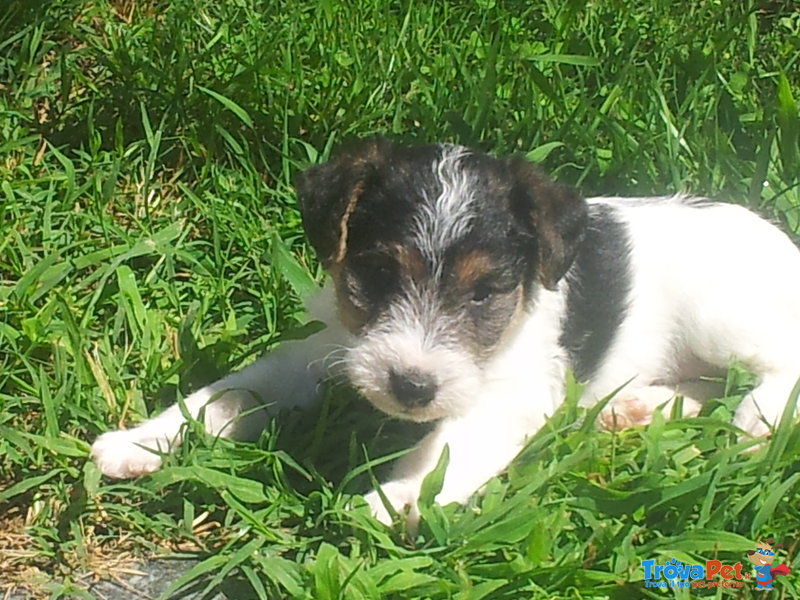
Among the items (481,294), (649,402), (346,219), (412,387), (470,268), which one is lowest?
(649,402)

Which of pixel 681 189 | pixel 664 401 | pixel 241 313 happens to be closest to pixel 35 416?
pixel 241 313

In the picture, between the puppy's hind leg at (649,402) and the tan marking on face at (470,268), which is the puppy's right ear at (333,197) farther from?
the puppy's hind leg at (649,402)

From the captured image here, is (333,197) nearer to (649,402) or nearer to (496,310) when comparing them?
(496,310)

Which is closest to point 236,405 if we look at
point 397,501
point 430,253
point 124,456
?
point 124,456

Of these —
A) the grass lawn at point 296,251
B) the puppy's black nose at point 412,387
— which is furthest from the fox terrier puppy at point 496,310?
the grass lawn at point 296,251

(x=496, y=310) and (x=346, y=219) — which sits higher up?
(x=346, y=219)

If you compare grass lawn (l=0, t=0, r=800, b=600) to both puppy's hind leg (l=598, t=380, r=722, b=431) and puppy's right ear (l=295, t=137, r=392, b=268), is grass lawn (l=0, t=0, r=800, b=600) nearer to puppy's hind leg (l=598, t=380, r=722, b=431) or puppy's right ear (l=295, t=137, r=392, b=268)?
puppy's hind leg (l=598, t=380, r=722, b=431)

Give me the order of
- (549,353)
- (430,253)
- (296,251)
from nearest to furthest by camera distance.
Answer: (430,253) < (549,353) < (296,251)
